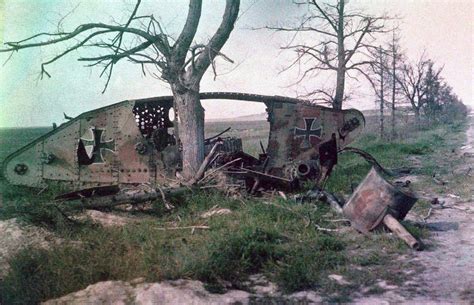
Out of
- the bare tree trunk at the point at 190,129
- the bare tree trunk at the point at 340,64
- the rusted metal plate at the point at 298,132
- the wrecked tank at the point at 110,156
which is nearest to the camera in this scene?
the bare tree trunk at the point at 190,129

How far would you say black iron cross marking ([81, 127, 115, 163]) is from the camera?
387 inches

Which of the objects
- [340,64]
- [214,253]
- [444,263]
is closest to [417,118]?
[340,64]

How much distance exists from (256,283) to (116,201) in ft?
11.1

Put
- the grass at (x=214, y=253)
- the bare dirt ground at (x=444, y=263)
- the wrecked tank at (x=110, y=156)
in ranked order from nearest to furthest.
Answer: the bare dirt ground at (x=444, y=263) → the grass at (x=214, y=253) → the wrecked tank at (x=110, y=156)

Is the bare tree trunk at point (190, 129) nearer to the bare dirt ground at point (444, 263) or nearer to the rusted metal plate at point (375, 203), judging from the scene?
the rusted metal plate at point (375, 203)

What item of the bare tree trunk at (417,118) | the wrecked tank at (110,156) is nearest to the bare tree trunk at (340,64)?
the wrecked tank at (110,156)

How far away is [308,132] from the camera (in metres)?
10.1

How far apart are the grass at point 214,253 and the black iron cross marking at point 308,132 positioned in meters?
3.35

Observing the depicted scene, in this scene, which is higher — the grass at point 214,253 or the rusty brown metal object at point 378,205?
the rusty brown metal object at point 378,205

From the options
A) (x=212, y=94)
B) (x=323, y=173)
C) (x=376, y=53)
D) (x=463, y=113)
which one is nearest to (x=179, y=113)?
(x=212, y=94)

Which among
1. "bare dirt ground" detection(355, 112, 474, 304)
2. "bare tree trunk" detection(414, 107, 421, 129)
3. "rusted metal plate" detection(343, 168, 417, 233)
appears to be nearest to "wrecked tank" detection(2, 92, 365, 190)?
"bare dirt ground" detection(355, 112, 474, 304)

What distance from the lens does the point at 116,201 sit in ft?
22.6

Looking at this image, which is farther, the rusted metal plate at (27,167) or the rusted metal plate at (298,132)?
A: the rusted metal plate at (298,132)

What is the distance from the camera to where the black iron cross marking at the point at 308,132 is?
33.2 ft
